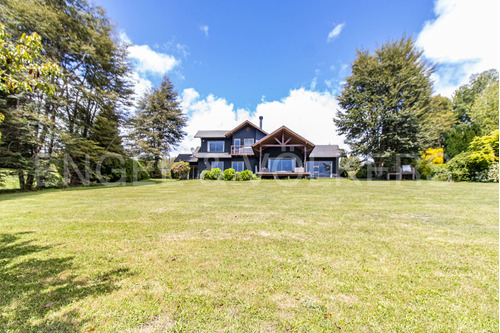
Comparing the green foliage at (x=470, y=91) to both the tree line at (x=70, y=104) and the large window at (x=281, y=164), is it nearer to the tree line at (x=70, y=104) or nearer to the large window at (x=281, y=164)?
the large window at (x=281, y=164)

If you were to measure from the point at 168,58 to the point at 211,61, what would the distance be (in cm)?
381

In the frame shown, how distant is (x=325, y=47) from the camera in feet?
52.6

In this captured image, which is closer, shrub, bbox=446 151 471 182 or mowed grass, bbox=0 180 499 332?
A: mowed grass, bbox=0 180 499 332

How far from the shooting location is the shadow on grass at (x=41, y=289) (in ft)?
5.34

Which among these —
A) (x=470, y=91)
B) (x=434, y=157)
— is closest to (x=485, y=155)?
(x=434, y=157)

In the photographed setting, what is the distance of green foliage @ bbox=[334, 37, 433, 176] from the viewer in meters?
17.1

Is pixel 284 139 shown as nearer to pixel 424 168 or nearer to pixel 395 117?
pixel 395 117

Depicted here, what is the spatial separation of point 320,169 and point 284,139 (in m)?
9.05

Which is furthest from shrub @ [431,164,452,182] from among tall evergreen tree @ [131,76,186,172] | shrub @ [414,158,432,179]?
tall evergreen tree @ [131,76,186,172]

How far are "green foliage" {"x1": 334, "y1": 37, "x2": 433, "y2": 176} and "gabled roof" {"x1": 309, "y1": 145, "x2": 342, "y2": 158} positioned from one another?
5.57 meters

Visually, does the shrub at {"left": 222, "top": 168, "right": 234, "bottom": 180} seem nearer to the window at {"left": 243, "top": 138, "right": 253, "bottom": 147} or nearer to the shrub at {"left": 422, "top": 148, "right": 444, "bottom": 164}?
the window at {"left": 243, "top": 138, "right": 253, "bottom": 147}

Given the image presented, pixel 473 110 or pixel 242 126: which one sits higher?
pixel 473 110

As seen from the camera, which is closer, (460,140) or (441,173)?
(441,173)

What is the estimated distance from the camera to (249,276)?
2.35 metres
